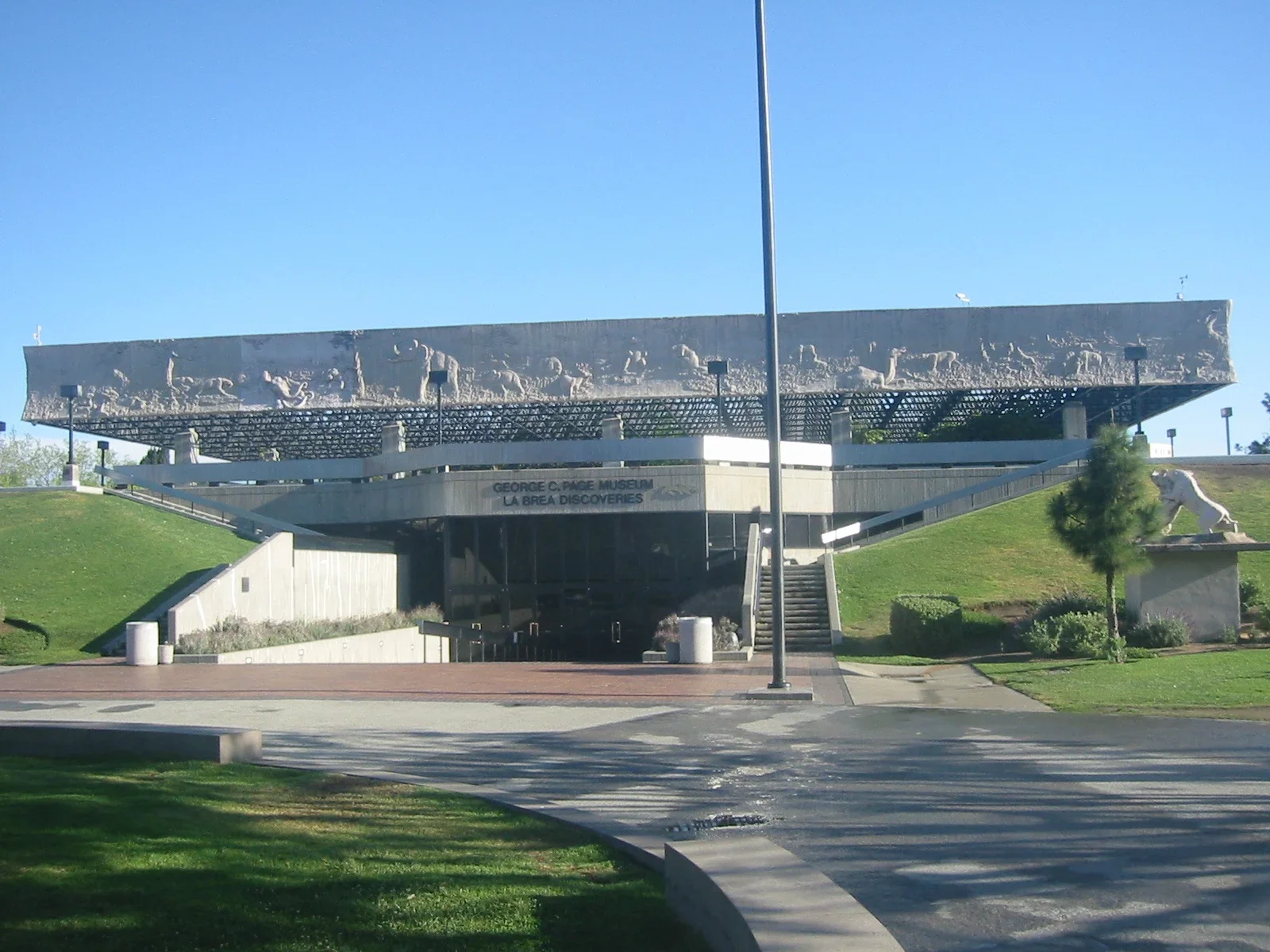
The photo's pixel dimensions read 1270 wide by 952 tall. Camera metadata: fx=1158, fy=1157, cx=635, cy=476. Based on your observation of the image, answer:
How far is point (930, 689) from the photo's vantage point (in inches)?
719

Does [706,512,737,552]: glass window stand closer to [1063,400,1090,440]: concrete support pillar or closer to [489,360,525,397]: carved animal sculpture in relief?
A: [489,360,525,397]: carved animal sculpture in relief

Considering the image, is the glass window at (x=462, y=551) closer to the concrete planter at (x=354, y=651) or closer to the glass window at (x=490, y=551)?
the glass window at (x=490, y=551)

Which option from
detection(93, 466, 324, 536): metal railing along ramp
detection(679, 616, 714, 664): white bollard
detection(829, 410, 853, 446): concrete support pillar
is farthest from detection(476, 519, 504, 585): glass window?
detection(829, 410, 853, 446): concrete support pillar

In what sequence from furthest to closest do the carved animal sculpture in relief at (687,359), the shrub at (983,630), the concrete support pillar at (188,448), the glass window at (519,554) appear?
1. the carved animal sculpture in relief at (687,359)
2. the concrete support pillar at (188,448)
3. the glass window at (519,554)
4. the shrub at (983,630)

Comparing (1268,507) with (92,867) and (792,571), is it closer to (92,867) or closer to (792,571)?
(792,571)

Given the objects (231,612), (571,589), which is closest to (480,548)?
(571,589)

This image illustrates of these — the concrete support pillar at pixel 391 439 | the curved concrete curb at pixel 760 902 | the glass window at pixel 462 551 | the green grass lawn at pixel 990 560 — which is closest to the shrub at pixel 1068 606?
the green grass lawn at pixel 990 560

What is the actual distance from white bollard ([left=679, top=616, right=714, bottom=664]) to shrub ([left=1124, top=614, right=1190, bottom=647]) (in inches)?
321

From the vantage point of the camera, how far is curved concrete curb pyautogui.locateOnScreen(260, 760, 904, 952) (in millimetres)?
4406

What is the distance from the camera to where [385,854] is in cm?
667

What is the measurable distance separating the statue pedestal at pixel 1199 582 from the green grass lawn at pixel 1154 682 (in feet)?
5.76

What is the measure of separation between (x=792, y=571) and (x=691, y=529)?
5465mm

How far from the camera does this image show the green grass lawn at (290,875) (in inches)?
202

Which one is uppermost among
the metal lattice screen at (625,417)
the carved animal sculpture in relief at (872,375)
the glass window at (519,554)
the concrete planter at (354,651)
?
the carved animal sculpture in relief at (872,375)
